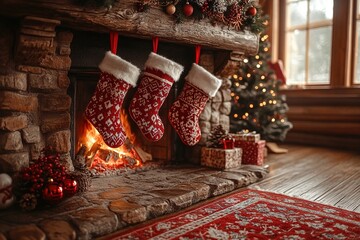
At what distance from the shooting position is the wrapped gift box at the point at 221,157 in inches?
128

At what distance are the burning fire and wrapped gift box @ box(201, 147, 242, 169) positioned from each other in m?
0.65

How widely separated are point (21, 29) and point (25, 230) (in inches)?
44.6

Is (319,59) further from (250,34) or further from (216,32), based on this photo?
(216,32)

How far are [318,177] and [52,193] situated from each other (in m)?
2.61

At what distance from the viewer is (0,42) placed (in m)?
2.04

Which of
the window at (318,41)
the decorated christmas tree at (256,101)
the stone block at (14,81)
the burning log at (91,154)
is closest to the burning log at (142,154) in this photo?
the burning log at (91,154)

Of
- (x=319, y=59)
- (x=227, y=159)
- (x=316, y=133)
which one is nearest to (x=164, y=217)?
(x=227, y=159)

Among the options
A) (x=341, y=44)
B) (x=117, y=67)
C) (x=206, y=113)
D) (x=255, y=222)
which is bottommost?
(x=255, y=222)

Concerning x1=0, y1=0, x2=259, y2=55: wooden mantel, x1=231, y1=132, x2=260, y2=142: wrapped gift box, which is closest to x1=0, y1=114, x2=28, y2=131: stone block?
x1=0, y1=0, x2=259, y2=55: wooden mantel

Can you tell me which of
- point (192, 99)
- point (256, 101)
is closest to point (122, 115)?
point (192, 99)

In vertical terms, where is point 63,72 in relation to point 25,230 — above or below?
above

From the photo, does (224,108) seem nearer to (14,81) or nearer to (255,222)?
(255,222)

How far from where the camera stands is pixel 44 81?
7.36 feet

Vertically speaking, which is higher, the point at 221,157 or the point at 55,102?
the point at 55,102
